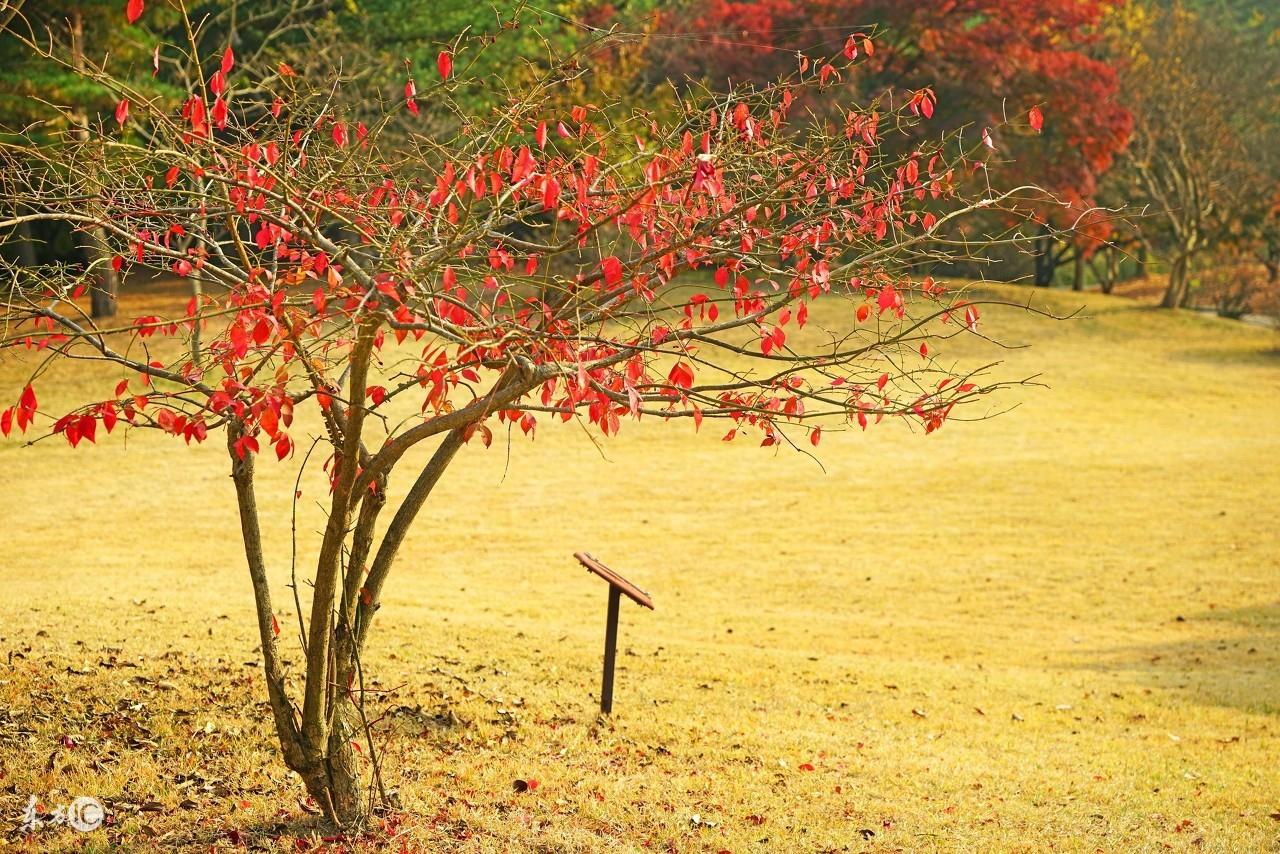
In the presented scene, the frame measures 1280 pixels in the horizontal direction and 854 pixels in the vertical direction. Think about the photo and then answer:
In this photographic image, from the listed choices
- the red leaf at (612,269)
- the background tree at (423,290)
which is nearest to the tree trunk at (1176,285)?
the background tree at (423,290)

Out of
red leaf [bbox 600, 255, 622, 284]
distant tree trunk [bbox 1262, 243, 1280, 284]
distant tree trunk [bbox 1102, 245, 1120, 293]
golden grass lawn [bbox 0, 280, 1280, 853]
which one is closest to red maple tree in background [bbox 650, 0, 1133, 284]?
distant tree trunk [bbox 1102, 245, 1120, 293]

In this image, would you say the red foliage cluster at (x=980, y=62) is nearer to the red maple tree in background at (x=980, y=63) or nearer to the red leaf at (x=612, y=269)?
the red maple tree in background at (x=980, y=63)

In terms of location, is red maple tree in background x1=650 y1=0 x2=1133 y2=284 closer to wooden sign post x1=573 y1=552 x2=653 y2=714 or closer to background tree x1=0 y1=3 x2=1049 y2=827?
wooden sign post x1=573 y1=552 x2=653 y2=714

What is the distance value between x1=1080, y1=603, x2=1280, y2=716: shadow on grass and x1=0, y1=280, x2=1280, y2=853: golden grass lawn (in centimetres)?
4

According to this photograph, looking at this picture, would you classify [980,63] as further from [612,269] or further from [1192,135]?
[612,269]

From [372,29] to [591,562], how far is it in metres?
21.2

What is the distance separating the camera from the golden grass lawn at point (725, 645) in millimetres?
5832

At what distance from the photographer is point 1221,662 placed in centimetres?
1048

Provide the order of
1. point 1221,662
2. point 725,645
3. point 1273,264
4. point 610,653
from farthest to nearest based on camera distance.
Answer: point 1273,264 < point 1221,662 < point 725,645 < point 610,653

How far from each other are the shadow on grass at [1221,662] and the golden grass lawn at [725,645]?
0.04 meters

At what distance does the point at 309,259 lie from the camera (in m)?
4.34

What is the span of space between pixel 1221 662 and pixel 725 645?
3.87 meters

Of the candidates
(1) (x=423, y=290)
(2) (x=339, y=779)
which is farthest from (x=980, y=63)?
(1) (x=423, y=290)

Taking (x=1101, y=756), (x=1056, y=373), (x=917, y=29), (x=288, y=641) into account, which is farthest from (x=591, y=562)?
(x=917, y=29)
